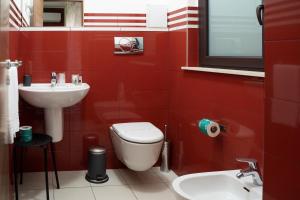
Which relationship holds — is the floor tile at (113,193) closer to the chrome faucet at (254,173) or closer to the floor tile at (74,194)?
the floor tile at (74,194)

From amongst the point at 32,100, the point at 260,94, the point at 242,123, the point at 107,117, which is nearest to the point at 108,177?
the point at 107,117

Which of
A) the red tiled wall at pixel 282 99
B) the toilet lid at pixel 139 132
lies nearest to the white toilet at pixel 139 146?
the toilet lid at pixel 139 132

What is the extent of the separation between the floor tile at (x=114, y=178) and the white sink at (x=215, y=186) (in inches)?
52.5

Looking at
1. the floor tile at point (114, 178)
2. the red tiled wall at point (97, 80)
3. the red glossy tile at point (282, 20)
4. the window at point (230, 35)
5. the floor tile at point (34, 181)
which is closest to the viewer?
the red glossy tile at point (282, 20)

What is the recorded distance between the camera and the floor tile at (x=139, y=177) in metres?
3.07

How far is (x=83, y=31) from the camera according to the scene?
3.20 metres

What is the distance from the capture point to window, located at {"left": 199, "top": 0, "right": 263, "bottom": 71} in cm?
221

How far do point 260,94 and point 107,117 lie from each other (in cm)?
170

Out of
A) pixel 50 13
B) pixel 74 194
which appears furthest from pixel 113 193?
pixel 50 13

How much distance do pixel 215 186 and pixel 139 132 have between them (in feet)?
3.65

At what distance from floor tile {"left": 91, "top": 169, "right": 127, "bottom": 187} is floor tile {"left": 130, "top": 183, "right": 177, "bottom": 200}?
0.16 m

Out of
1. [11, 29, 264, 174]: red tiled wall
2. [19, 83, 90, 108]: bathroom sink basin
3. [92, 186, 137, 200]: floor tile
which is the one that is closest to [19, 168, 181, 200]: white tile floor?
A: [92, 186, 137, 200]: floor tile

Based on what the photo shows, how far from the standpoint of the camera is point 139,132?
2.86 metres

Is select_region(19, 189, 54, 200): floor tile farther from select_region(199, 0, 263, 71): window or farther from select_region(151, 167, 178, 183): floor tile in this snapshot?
select_region(199, 0, 263, 71): window
